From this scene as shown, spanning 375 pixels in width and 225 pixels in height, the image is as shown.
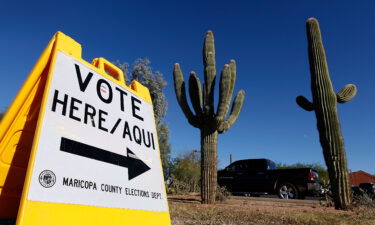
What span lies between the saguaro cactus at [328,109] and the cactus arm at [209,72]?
270 centimetres

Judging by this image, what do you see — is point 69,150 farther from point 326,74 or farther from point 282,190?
point 282,190

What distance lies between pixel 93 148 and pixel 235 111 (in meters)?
8.22

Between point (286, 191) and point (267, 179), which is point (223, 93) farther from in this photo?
point (286, 191)

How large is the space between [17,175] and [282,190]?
11.3m

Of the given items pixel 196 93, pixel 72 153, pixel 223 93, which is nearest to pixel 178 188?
pixel 196 93

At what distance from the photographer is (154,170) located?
5.98 ft

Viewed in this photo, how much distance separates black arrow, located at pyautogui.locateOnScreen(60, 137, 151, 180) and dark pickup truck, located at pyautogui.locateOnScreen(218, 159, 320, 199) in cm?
1036

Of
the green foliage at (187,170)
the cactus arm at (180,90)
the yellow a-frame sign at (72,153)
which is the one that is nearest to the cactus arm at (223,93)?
the cactus arm at (180,90)

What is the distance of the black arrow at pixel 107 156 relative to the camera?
4.24 ft

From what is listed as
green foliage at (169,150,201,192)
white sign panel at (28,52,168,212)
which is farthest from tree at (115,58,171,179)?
white sign panel at (28,52,168,212)

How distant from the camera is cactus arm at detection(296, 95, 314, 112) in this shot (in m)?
7.59

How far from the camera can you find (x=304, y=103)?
7695 millimetres

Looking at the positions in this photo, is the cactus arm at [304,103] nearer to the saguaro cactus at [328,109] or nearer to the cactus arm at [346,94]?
the saguaro cactus at [328,109]

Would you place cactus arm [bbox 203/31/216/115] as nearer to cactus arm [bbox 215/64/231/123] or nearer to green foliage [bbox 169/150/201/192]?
cactus arm [bbox 215/64/231/123]
